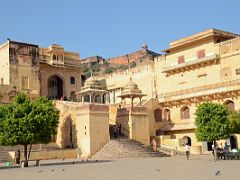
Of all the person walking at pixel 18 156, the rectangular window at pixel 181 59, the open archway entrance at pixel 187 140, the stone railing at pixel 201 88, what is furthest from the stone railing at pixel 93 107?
the rectangular window at pixel 181 59

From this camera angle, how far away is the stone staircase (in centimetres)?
3111

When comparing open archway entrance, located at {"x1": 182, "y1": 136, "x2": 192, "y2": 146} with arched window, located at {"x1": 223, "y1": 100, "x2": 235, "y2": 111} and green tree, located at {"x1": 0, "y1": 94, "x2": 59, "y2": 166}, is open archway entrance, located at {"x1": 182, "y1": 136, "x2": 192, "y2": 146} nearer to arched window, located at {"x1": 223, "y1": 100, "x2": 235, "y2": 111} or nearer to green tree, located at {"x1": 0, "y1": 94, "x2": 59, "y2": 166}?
arched window, located at {"x1": 223, "y1": 100, "x2": 235, "y2": 111}

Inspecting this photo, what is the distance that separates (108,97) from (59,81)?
8.28m

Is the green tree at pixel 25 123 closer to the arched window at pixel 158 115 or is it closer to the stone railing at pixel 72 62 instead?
the arched window at pixel 158 115

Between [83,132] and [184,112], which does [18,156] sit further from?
[184,112]

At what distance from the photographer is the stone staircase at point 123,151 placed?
31109 mm

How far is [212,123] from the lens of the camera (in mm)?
29953

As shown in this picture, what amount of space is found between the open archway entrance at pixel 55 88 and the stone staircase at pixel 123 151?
15912mm

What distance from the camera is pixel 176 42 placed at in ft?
145

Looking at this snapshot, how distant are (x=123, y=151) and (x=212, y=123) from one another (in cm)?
704

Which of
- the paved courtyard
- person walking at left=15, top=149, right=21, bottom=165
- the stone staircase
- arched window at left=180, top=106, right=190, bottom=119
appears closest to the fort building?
arched window at left=180, top=106, right=190, bottom=119

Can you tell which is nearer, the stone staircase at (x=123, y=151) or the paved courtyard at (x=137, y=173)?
the paved courtyard at (x=137, y=173)

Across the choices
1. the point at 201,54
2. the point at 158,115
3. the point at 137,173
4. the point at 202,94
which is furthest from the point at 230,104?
the point at 137,173

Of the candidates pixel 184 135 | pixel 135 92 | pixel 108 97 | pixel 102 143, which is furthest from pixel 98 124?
pixel 108 97
